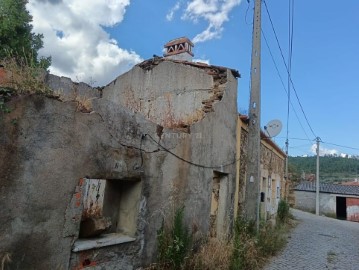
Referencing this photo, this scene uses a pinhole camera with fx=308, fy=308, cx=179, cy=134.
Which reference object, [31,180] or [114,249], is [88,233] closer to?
[114,249]

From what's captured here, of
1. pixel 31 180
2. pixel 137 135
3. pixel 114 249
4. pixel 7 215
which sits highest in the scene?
pixel 137 135

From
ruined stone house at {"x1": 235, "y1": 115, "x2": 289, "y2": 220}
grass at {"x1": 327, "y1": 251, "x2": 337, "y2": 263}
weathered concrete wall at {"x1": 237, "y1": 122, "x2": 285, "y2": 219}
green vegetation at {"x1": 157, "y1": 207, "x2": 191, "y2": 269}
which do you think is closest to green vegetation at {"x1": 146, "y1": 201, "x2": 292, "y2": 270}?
green vegetation at {"x1": 157, "y1": 207, "x2": 191, "y2": 269}

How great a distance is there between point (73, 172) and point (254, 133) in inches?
233

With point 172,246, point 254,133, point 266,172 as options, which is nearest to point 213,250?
point 172,246

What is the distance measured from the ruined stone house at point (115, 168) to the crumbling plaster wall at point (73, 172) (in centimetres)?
1

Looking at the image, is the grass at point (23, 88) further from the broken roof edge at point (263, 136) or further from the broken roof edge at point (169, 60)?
the broken roof edge at point (263, 136)

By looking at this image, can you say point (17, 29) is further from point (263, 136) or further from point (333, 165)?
point (333, 165)

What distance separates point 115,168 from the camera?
4605mm

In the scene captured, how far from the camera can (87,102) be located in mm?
4277

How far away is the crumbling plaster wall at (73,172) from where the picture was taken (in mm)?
3383

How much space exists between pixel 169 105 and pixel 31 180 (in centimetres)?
530

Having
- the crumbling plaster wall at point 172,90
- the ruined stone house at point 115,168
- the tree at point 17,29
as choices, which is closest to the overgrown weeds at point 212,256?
the ruined stone house at point 115,168

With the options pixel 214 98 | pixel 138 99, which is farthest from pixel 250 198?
pixel 138 99

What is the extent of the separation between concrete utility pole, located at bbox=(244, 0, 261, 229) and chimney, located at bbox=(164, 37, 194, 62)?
7.47ft
